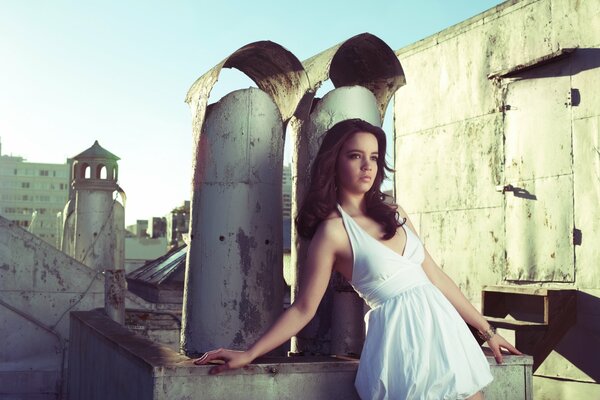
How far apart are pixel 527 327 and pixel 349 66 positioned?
3.99 metres

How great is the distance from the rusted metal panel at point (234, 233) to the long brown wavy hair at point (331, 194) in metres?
1.71

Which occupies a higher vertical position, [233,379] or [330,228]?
[330,228]

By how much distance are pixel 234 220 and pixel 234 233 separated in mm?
90

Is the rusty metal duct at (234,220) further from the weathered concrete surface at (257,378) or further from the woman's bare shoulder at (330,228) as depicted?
the woman's bare shoulder at (330,228)

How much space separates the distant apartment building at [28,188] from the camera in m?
130

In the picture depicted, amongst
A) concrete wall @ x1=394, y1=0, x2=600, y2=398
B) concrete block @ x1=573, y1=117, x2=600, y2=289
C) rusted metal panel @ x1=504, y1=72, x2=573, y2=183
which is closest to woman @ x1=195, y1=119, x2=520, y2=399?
concrete block @ x1=573, y1=117, x2=600, y2=289

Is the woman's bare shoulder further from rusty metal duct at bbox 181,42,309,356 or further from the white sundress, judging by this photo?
rusty metal duct at bbox 181,42,309,356

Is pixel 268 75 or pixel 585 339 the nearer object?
pixel 268 75

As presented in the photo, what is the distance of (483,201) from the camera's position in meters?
9.79

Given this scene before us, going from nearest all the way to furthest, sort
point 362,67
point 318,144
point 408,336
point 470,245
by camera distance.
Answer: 1. point 408,336
2. point 318,144
3. point 362,67
4. point 470,245

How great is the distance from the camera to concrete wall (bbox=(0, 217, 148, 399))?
1323 centimetres

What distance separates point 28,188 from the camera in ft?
431

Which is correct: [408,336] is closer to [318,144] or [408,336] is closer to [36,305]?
[318,144]

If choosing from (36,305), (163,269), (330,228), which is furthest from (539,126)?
(163,269)
